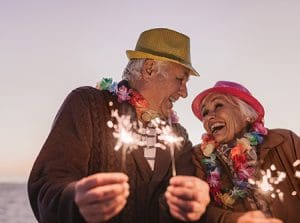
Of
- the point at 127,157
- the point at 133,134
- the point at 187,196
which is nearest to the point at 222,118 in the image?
the point at 133,134

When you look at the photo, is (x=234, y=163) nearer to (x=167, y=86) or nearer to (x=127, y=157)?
(x=167, y=86)

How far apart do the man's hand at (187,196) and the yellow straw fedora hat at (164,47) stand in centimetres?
149

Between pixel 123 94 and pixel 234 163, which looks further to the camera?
pixel 234 163

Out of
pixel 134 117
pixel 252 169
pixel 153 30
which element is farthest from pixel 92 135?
pixel 252 169

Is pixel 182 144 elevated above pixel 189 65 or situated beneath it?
situated beneath

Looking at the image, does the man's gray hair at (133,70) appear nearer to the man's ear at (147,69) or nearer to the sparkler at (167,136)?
the man's ear at (147,69)

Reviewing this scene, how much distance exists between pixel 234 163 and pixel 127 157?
0.97 meters

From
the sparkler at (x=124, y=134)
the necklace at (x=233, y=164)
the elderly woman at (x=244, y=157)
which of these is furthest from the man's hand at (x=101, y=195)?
the necklace at (x=233, y=164)

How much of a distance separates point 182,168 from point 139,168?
48cm

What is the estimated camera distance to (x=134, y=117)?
3.28 meters

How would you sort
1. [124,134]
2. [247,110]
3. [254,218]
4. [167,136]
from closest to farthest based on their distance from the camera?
[254,218] < [124,134] < [167,136] < [247,110]

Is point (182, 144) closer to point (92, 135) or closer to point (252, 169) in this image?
point (252, 169)

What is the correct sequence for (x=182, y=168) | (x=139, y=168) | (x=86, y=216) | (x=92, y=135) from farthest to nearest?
(x=182, y=168) → (x=139, y=168) → (x=92, y=135) → (x=86, y=216)

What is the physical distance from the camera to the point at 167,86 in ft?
11.6
